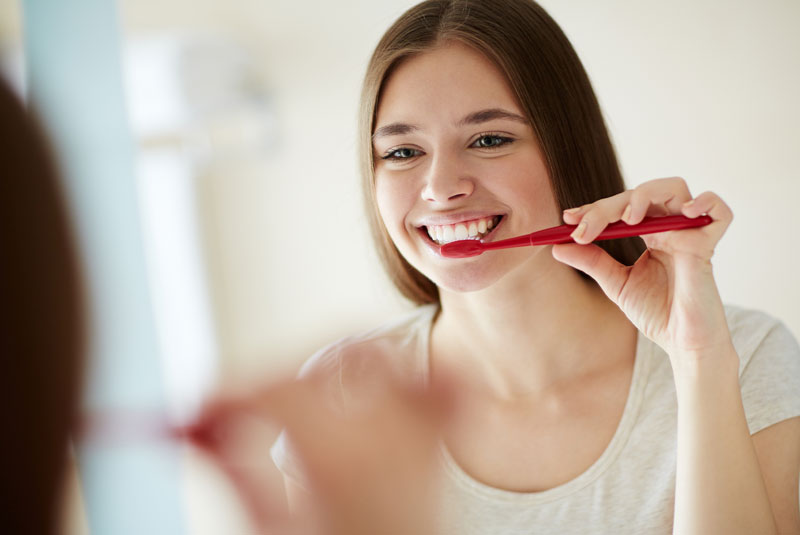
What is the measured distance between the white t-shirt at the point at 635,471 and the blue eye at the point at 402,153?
8.2 inches

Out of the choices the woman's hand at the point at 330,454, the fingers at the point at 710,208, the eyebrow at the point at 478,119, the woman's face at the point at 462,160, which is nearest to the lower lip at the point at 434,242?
the woman's face at the point at 462,160

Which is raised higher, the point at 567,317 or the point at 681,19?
the point at 681,19

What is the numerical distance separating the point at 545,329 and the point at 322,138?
91 centimetres

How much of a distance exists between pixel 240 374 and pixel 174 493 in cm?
12

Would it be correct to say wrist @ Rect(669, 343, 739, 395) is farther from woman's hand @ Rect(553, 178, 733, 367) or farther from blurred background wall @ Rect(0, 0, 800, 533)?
blurred background wall @ Rect(0, 0, 800, 533)

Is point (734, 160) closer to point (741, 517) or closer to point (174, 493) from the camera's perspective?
point (741, 517)

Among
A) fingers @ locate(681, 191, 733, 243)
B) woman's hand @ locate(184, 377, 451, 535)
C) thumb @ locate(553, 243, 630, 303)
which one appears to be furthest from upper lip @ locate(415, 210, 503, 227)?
woman's hand @ locate(184, 377, 451, 535)

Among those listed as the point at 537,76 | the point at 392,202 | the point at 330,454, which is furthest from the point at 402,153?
the point at 330,454

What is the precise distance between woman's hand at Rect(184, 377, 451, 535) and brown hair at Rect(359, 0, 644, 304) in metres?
0.53

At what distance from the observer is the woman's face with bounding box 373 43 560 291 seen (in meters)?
0.74

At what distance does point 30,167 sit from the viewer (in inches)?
7.2

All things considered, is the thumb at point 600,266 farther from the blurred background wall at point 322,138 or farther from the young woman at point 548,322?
the blurred background wall at point 322,138

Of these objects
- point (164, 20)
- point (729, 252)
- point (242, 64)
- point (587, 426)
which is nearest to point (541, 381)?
point (587, 426)

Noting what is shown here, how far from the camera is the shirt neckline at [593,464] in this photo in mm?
756
